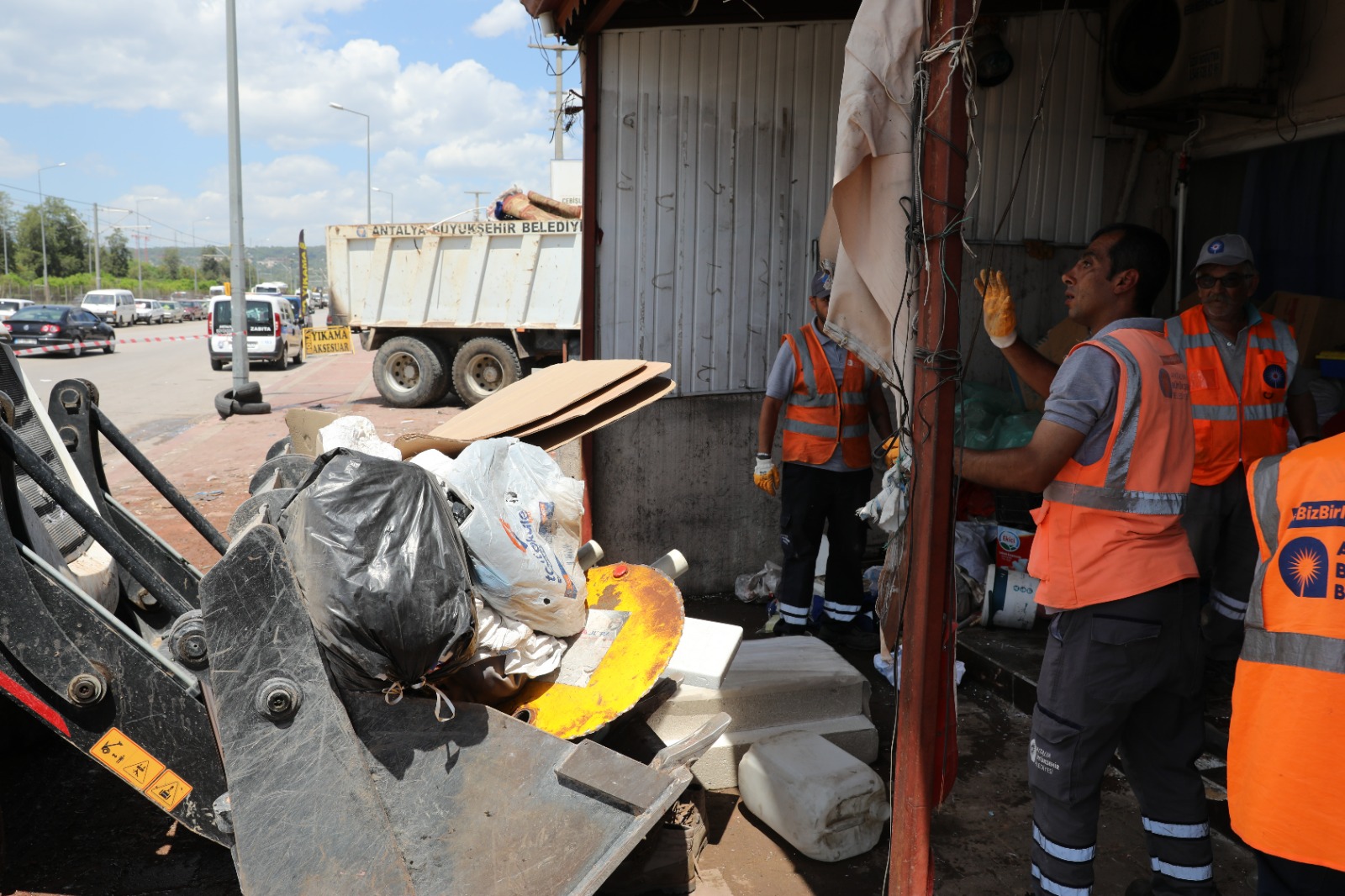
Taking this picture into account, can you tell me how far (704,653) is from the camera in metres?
3.55

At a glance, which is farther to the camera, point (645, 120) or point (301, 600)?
point (645, 120)

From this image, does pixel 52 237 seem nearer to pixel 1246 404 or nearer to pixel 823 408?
pixel 823 408

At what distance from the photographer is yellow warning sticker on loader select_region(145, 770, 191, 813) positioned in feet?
8.03

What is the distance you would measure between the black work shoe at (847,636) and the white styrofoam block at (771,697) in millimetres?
1072

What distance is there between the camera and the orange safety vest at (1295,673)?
1830 millimetres

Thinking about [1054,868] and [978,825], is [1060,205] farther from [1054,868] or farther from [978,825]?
[1054,868]

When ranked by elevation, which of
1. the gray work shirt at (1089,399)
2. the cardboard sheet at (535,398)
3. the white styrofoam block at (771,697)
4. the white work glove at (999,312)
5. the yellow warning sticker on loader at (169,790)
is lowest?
the white styrofoam block at (771,697)

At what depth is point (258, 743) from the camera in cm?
220

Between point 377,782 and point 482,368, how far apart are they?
12314mm

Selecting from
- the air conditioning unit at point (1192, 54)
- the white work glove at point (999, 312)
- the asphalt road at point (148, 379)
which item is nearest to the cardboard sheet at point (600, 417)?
the white work glove at point (999, 312)

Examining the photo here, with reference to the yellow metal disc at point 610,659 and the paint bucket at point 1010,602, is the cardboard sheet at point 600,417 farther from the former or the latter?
the paint bucket at point 1010,602

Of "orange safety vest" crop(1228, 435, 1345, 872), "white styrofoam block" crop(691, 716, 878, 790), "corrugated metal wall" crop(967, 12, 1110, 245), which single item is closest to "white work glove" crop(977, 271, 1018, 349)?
"orange safety vest" crop(1228, 435, 1345, 872)

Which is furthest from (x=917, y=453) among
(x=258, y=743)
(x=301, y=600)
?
(x=258, y=743)

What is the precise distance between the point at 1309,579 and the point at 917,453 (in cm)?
87
